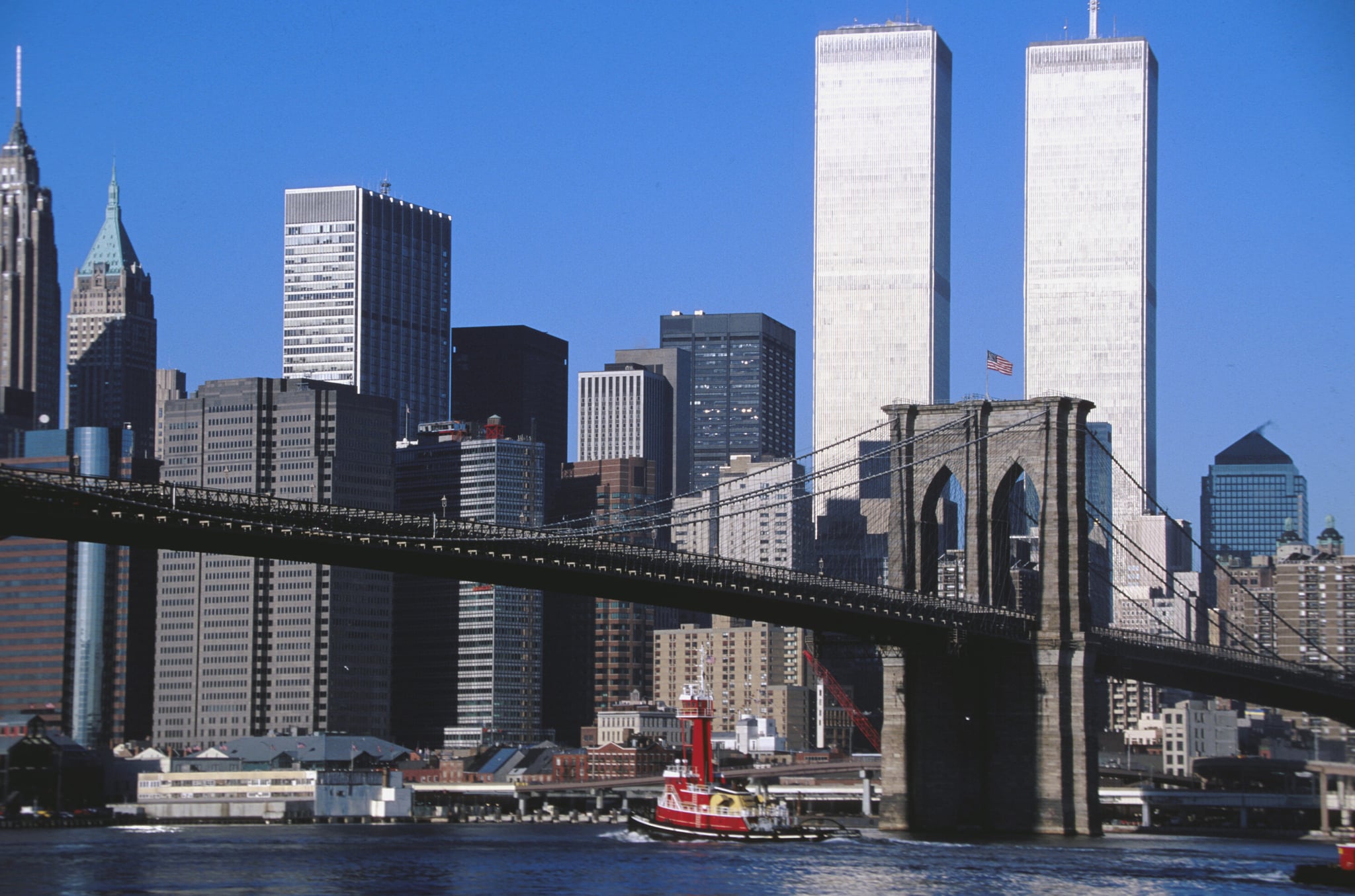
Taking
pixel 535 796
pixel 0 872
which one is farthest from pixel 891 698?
pixel 535 796

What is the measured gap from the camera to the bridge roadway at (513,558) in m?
75.9

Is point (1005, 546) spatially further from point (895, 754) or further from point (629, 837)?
point (629, 837)

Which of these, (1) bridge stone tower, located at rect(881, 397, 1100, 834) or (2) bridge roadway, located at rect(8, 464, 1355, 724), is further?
(1) bridge stone tower, located at rect(881, 397, 1100, 834)

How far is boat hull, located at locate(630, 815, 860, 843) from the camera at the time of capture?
3654 inches

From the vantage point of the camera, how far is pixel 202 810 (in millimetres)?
155625

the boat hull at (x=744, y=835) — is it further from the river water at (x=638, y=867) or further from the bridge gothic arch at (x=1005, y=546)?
the bridge gothic arch at (x=1005, y=546)

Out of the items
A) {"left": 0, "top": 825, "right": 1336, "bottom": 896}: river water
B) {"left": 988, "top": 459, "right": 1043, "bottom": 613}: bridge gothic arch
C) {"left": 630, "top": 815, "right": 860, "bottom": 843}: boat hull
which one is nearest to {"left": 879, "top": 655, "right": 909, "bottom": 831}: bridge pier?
{"left": 630, "top": 815, "right": 860, "bottom": 843}: boat hull

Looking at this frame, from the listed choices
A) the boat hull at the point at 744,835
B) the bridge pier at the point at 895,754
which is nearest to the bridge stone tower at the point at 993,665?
the bridge pier at the point at 895,754

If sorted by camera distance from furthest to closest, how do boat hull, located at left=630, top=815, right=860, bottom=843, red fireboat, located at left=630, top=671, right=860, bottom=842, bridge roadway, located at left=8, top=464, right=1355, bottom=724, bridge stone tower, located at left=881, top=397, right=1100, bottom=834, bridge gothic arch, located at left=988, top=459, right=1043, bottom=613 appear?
bridge gothic arch, located at left=988, top=459, right=1043, bottom=613 < bridge stone tower, located at left=881, top=397, right=1100, bottom=834 < red fireboat, located at left=630, top=671, right=860, bottom=842 < boat hull, located at left=630, top=815, right=860, bottom=843 < bridge roadway, located at left=8, top=464, right=1355, bottom=724

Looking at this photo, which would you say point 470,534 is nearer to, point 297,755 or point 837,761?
point 297,755

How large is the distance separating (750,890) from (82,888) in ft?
69.6

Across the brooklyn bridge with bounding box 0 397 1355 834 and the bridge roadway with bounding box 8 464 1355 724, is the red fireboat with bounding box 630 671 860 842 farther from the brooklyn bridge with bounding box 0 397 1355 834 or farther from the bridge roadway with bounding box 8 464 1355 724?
the bridge roadway with bounding box 8 464 1355 724

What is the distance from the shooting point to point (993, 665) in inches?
3905

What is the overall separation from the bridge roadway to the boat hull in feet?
28.4
